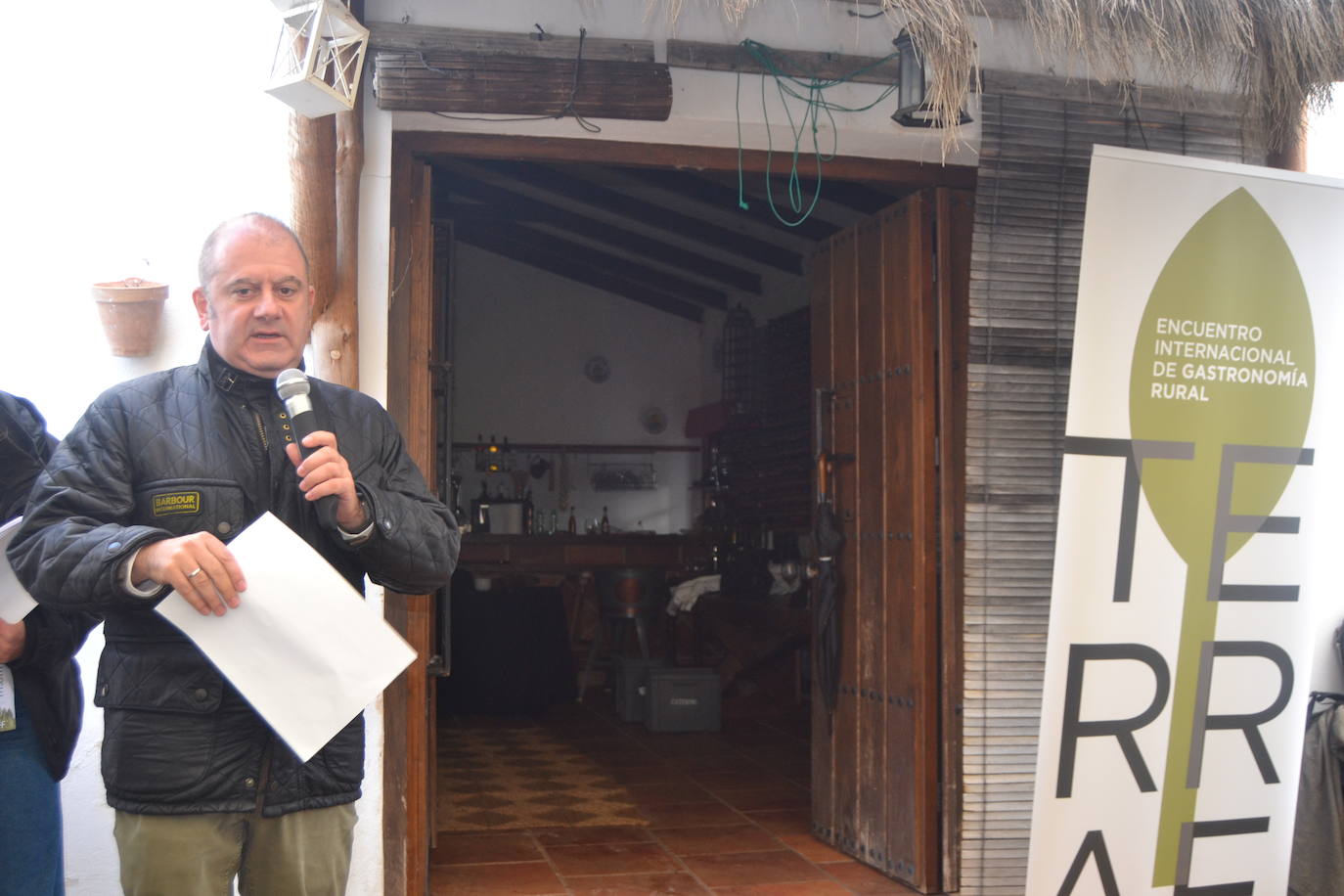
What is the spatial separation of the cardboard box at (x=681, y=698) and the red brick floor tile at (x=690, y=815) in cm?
173

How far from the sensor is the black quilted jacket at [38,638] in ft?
7.00

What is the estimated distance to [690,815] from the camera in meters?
5.14

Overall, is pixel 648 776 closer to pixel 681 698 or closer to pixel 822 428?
pixel 681 698

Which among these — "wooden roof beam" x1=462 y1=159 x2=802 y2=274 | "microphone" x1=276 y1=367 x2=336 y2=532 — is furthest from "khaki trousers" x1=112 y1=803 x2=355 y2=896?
"wooden roof beam" x1=462 y1=159 x2=802 y2=274

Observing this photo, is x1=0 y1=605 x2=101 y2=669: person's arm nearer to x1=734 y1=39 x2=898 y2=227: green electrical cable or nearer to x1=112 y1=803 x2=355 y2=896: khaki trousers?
x1=112 y1=803 x2=355 y2=896: khaki trousers

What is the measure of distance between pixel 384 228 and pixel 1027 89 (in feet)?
6.19

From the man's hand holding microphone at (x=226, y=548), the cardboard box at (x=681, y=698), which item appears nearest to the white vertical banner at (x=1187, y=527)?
the man's hand holding microphone at (x=226, y=548)

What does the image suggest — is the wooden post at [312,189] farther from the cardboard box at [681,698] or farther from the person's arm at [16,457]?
the cardboard box at [681,698]

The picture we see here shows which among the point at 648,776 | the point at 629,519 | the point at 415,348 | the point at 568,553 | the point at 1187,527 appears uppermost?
the point at 415,348

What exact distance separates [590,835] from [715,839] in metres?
0.48

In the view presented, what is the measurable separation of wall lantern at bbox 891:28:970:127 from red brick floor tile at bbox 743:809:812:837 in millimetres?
2770

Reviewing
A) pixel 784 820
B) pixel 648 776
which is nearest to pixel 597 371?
pixel 648 776

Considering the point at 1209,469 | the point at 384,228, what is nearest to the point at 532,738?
the point at 384,228

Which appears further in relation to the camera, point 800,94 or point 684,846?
point 684,846
